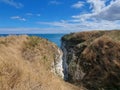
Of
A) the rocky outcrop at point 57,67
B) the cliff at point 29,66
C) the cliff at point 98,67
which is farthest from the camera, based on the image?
the cliff at point 98,67

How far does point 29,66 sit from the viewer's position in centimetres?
1398

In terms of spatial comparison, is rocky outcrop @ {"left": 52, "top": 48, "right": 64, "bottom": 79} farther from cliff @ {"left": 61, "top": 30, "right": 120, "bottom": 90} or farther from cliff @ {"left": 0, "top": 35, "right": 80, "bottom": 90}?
cliff @ {"left": 61, "top": 30, "right": 120, "bottom": 90}

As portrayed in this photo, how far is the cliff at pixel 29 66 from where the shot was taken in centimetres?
998

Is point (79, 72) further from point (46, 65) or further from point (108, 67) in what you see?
point (46, 65)

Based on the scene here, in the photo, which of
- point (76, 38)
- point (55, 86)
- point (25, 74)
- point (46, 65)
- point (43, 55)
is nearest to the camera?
point (25, 74)

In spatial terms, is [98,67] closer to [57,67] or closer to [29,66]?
[57,67]

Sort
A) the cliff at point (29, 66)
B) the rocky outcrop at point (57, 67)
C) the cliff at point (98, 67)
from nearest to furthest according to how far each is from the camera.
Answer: the cliff at point (29, 66) < the rocky outcrop at point (57, 67) < the cliff at point (98, 67)

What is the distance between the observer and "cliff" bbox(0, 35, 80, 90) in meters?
9.98

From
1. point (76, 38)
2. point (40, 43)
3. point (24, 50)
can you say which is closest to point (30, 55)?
point (24, 50)

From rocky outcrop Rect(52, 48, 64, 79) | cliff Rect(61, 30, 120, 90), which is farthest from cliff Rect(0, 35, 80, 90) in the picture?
cliff Rect(61, 30, 120, 90)

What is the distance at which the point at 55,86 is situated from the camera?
11.9 metres

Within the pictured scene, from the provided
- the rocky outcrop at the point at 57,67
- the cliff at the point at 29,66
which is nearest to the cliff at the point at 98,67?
the rocky outcrop at the point at 57,67

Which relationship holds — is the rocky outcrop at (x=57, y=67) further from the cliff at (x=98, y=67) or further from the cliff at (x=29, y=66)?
the cliff at (x=98, y=67)

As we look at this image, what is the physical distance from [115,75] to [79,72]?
12.4ft
